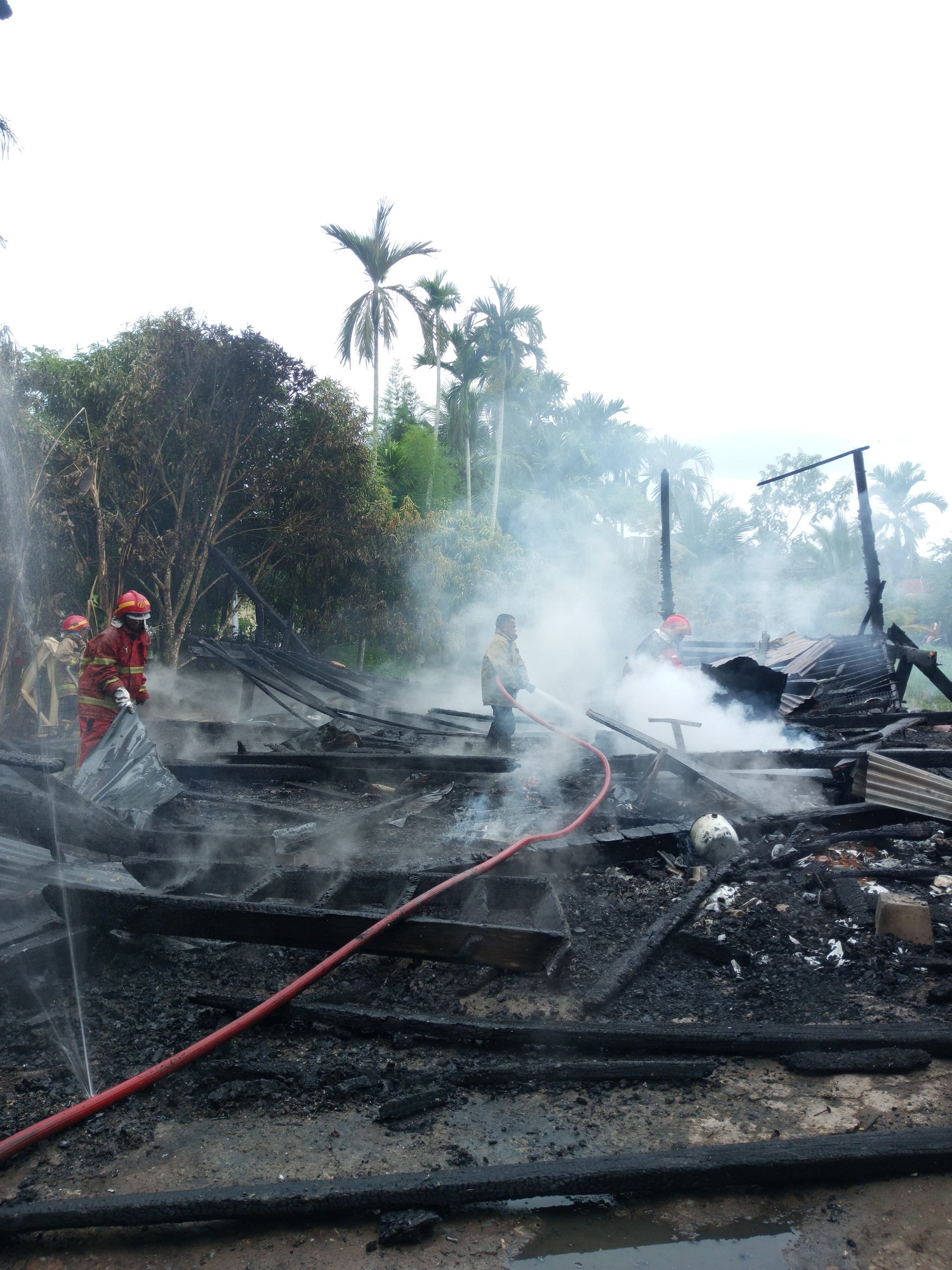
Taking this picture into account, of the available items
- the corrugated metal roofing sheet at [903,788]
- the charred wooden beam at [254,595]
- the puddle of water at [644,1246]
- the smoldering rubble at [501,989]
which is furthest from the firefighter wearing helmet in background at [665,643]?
the puddle of water at [644,1246]

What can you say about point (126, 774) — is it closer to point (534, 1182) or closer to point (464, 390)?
point (534, 1182)

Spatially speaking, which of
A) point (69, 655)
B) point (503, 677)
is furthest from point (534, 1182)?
point (69, 655)

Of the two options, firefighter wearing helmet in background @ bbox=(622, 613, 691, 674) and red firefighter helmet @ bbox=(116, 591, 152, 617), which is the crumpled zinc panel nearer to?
red firefighter helmet @ bbox=(116, 591, 152, 617)

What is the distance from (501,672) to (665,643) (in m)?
2.70

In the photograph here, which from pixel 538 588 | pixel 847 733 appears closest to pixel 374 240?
pixel 538 588

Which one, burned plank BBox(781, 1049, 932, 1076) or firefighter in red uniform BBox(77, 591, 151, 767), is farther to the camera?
firefighter in red uniform BBox(77, 591, 151, 767)

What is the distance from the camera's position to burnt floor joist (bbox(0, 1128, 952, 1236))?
2123 mm

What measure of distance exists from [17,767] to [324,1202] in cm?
387

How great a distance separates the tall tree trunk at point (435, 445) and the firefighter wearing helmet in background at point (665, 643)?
15.4 m

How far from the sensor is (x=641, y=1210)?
2.26m

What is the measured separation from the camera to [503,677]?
8.12 meters

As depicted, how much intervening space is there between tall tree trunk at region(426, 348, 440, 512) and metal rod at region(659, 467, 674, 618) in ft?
33.4

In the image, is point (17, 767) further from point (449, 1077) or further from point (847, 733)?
point (847, 733)

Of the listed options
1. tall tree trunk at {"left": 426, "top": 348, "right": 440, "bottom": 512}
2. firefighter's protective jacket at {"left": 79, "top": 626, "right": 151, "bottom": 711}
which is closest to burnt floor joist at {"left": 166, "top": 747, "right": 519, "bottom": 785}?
firefighter's protective jacket at {"left": 79, "top": 626, "right": 151, "bottom": 711}
